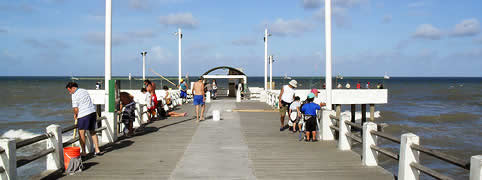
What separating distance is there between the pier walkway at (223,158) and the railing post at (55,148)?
1.52 feet

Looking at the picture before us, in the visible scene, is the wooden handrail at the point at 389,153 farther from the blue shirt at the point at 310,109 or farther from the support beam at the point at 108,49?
the support beam at the point at 108,49

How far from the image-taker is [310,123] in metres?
11.9

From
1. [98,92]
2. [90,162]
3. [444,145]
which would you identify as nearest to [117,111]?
[90,162]

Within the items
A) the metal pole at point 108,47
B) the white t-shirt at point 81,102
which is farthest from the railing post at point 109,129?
the white t-shirt at point 81,102

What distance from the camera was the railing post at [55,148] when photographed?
7911mm

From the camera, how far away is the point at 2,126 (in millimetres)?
29891

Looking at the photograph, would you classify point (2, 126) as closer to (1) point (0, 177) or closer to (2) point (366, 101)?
(2) point (366, 101)

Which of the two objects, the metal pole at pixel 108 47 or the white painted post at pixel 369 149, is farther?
the metal pole at pixel 108 47

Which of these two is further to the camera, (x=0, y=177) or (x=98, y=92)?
(x=98, y=92)

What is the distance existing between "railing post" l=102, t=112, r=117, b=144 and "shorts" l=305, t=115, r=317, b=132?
493 cm

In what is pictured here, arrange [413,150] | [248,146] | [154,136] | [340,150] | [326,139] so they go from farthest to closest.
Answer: [154,136] → [326,139] → [248,146] → [340,150] → [413,150]

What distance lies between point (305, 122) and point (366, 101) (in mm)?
19202

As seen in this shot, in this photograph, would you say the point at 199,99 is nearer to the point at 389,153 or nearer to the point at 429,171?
the point at 389,153

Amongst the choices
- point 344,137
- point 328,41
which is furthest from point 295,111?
point 344,137
